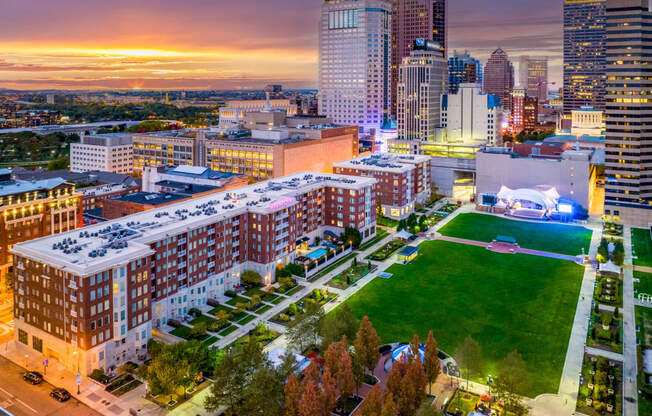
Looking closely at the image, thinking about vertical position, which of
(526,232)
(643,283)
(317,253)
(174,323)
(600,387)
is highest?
(526,232)

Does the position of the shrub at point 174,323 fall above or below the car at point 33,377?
above

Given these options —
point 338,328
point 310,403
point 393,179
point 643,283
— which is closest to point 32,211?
point 338,328

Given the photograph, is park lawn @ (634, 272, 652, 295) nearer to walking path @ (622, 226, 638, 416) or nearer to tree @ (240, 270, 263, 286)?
walking path @ (622, 226, 638, 416)

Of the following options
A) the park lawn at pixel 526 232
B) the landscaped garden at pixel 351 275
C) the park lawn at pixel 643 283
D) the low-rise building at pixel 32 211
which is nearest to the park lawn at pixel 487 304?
the landscaped garden at pixel 351 275

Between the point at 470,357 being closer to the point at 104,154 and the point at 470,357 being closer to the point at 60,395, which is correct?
the point at 60,395

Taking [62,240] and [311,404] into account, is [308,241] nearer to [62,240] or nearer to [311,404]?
[62,240]

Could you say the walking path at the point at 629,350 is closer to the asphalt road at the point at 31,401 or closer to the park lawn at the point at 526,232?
the park lawn at the point at 526,232

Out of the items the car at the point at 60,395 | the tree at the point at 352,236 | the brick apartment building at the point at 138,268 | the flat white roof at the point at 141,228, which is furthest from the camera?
the tree at the point at 352,236
